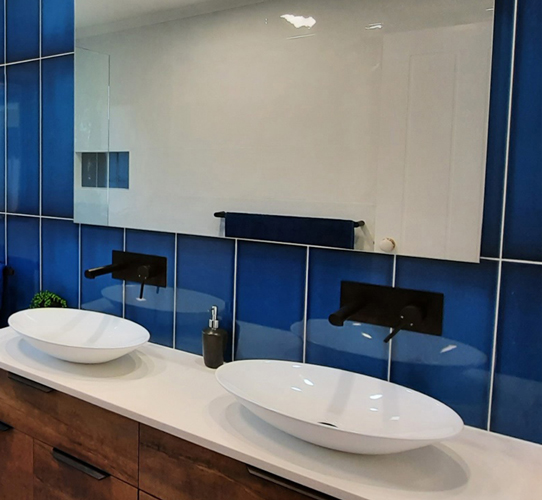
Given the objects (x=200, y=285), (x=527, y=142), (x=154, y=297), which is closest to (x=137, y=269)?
(x=154, y=297)

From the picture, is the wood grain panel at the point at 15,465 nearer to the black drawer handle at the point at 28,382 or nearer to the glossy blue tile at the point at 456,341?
the black drawer handle at the point at 28,382

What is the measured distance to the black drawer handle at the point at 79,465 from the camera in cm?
130

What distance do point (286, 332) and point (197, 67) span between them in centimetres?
85

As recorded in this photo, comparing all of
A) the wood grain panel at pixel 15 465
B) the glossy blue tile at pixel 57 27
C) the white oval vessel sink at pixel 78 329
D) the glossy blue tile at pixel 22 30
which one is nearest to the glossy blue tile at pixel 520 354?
the white oval vessel sink at pixel 78 329

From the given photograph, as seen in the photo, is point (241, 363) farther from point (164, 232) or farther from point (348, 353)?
point (164, 232)

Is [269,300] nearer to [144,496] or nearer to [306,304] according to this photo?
[306,304]

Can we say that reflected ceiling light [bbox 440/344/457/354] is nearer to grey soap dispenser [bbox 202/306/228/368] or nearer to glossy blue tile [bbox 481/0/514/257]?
glossy blue tile [bbox 481/0/514/257]

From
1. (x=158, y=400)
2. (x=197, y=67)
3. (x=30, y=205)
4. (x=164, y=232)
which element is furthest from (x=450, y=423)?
(x=30, y=205)

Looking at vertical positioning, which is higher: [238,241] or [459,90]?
[459,90]

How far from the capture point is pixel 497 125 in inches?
44.6

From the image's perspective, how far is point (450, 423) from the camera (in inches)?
40.7

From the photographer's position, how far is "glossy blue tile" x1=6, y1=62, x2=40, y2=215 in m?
2.00

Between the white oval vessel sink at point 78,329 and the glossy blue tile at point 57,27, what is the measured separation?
0.98m

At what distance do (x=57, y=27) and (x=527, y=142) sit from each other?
1.70m
